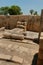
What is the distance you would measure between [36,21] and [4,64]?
8.51m

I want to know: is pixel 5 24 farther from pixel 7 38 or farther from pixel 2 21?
pixel 7 38

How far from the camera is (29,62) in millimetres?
3578

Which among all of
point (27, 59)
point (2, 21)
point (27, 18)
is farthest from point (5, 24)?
point (27, 59)

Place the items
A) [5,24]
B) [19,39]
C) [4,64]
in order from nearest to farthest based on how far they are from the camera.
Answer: [4,64]
[19,39]
[5,24]

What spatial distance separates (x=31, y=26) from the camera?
11.5 metres

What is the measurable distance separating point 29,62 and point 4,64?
0.67 metres

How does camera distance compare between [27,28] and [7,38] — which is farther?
[27,28]

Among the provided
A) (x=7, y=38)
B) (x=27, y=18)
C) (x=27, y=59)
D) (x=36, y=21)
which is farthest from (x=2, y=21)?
(x=27, y=59)

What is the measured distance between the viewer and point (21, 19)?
1202cm

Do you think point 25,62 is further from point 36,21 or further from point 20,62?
point 36,21

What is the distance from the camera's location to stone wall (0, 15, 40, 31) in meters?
11.5

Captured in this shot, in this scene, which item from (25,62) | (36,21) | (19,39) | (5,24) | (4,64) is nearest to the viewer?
(4,64)

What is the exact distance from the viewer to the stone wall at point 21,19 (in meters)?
11.5

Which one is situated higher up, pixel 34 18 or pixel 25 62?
pixel 34 18
